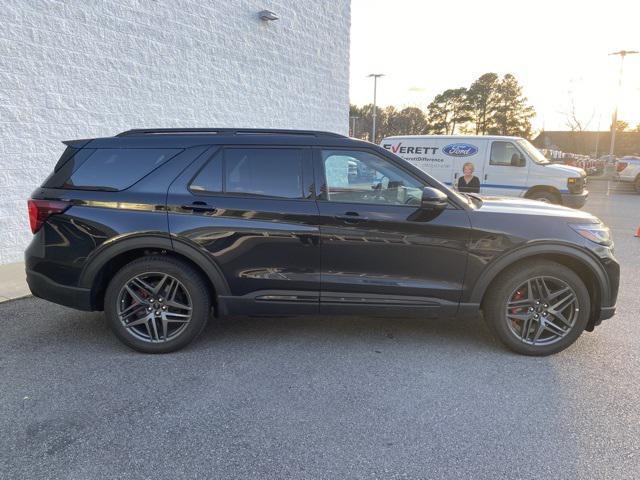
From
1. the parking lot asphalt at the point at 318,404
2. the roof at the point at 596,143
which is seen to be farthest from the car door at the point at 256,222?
the roof at the point at 596,143

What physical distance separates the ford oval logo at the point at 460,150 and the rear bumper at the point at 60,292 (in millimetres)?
10511

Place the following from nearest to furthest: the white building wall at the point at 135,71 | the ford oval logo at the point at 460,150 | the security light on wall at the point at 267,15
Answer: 1. the white building wall at the point at 135,71
2. the security light on wall at the point at 267,15
3. the ford oval logo at the point at 460,150

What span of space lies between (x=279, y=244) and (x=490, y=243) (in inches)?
66.3

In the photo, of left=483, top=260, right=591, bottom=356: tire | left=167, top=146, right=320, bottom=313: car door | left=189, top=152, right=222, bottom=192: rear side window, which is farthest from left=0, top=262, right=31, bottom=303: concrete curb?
left=483, top=260, right=591, bottom=356: tire

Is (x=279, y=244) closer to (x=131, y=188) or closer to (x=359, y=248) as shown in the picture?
(x=359, y=248)

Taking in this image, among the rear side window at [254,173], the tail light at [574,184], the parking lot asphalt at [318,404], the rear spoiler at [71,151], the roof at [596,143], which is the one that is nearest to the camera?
the parking lot asphalt at [318,404]

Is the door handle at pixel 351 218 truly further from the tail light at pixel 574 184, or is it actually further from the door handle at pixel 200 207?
the tail light at pixel 574 184

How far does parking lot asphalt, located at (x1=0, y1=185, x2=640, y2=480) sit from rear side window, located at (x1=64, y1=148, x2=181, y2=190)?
1388 mm

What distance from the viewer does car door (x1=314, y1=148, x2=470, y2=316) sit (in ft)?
12.1

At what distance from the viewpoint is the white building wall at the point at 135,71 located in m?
6.35

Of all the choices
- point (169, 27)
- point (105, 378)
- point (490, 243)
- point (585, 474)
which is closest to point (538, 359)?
point (490, 243)

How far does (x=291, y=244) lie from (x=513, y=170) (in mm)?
9582

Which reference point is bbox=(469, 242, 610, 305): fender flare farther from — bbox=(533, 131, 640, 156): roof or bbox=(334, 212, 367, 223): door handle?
bbox=(533, 131, 640, 156): roof

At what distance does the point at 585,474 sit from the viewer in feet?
8.03
